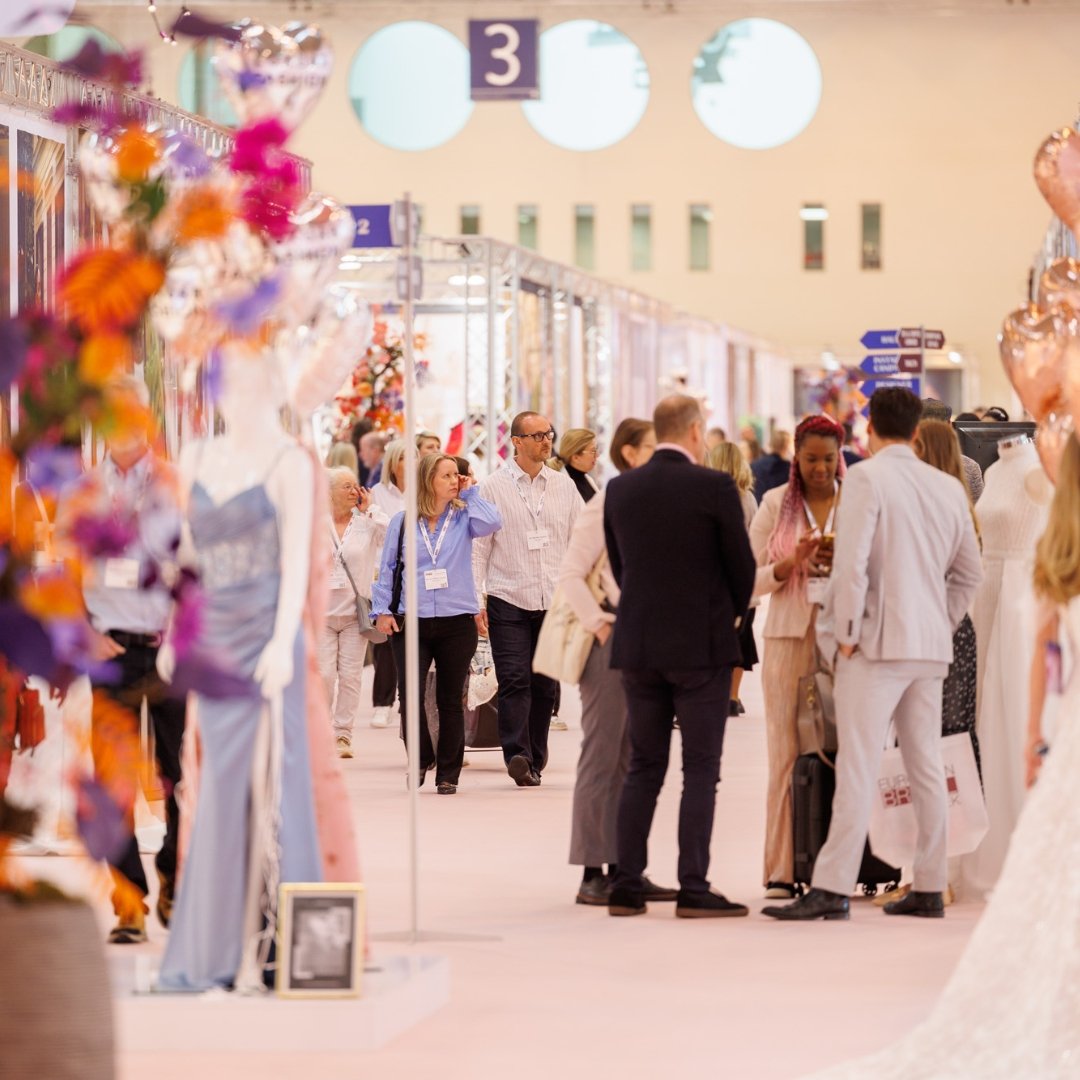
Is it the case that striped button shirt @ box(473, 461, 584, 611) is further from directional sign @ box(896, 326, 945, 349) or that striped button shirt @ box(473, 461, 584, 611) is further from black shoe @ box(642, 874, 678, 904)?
directional sign @ box(896, 326, 945, 349)

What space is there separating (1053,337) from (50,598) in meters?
3.17

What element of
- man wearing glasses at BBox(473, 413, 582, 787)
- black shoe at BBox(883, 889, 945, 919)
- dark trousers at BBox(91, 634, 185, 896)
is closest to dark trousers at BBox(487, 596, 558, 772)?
man wearing glasses at BBox(473, 413, 582, 787)

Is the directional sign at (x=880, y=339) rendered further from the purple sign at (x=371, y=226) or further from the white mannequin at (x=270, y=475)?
the white mannequin at (x=270, y=475)

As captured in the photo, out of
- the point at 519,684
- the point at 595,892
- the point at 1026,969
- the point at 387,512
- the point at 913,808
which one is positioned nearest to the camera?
the point at 1026,969

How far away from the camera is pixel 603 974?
227 inches

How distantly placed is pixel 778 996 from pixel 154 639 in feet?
6.36

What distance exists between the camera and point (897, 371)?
18.8m

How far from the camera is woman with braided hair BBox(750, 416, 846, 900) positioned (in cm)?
662

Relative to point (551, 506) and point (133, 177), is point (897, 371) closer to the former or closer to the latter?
point (551, 506)

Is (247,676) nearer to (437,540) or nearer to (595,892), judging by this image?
(595,892)

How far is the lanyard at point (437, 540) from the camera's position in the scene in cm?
923

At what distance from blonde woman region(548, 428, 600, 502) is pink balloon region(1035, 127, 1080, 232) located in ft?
16.7

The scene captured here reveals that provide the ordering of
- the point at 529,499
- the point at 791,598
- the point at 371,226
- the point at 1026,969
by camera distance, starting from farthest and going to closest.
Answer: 1. the point at 371,226
2. the point at 529,499
3. the point at 791,598
4. the point at 1026,969

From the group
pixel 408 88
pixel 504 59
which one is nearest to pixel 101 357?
pixel 504 59
